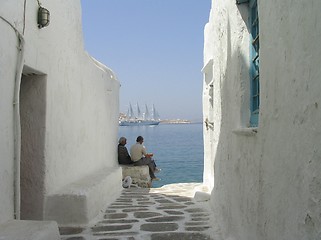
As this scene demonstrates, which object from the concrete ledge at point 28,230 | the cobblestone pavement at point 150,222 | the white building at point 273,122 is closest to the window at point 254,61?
the white building at point 273,122

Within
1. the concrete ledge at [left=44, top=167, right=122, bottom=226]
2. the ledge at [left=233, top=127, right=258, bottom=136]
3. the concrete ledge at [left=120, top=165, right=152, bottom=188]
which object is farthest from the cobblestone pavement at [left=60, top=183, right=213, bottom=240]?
the concrete ledge at [left=120, top=165, right=152, bottom=188]

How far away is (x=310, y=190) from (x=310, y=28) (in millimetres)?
742

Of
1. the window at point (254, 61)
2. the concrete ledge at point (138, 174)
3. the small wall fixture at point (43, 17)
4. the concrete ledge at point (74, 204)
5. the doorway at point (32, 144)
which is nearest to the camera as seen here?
the window at point (254, 61)

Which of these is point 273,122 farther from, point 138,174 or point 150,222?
point 138,174

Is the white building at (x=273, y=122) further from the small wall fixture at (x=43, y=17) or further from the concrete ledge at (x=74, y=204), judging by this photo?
the small wall fixture at (x=43, y=17)

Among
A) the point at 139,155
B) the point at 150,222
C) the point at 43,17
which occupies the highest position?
the point at 43,17

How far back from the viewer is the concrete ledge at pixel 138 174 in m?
10.1

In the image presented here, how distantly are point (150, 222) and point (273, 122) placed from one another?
9.92 feet

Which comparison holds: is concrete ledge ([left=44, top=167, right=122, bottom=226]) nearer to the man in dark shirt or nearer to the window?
the window

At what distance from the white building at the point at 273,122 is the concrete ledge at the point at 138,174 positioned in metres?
5.68

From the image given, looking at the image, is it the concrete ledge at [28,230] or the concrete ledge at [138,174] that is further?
the concrete ledge at [138,174]

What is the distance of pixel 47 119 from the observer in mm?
4715

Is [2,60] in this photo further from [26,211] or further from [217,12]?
[217,12]

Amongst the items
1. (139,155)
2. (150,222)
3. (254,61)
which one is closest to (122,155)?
(139,155)
